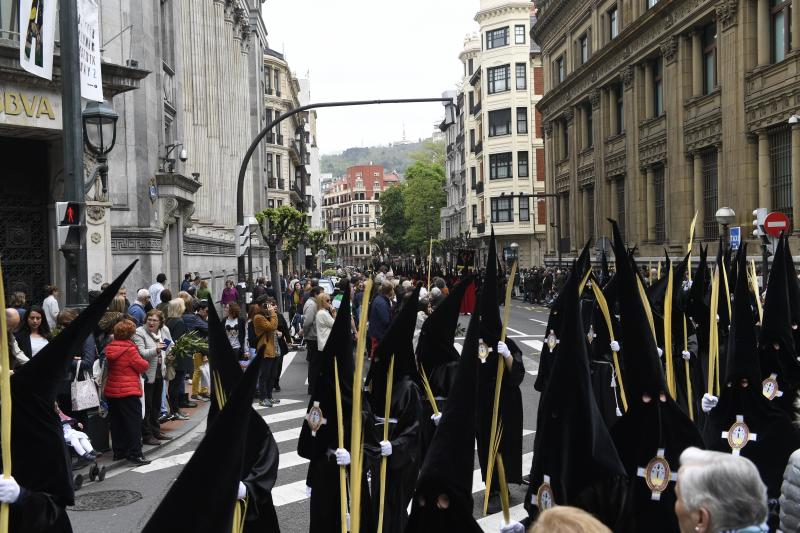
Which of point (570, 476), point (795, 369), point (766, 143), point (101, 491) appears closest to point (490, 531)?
point (795, 369)

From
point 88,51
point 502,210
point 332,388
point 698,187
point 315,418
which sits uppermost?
point 502,210

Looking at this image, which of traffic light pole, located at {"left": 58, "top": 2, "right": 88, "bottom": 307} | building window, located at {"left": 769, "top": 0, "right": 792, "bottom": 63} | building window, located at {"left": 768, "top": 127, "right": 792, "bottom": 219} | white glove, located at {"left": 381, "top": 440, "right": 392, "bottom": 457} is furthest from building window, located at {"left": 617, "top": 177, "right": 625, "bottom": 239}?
white glove, located at {"left": 381, "top": 440, "right": 392, "bottom": 457}

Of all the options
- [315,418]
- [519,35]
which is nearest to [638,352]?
[315,418]

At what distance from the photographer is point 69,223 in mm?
10859

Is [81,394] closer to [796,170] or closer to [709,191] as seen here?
Result: [796,170]

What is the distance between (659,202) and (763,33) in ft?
33.2

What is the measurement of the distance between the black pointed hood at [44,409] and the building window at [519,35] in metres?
65.4

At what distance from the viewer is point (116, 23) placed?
2006 cm

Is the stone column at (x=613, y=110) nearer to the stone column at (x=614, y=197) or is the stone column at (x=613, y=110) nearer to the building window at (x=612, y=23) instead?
the stone column at (x=614, y=197)

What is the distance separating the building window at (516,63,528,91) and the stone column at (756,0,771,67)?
42.1 metres

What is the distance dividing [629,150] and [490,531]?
30.6 m

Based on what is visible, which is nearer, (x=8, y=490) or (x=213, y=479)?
(x=213, y=479)

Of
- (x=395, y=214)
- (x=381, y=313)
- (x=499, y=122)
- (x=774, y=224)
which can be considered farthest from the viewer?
(x=395, y=214)

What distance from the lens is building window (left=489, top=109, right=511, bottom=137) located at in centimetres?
6706
